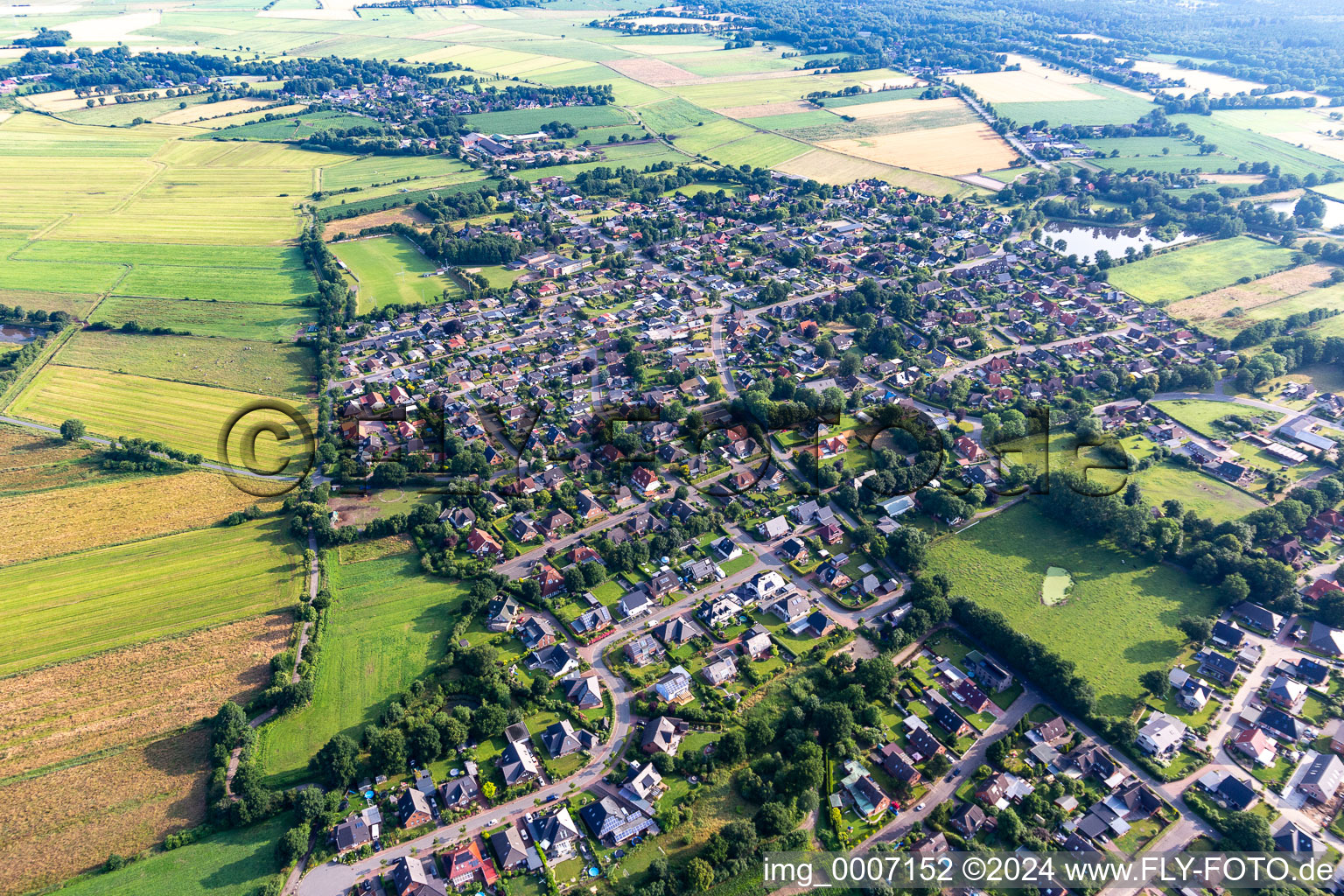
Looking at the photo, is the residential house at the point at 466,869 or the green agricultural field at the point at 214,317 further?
the green agricultural field at the point at 214,317

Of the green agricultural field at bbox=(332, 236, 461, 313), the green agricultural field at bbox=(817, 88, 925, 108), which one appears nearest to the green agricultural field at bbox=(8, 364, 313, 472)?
the green agricultural field at bbox=(332, 236, 461, 313)

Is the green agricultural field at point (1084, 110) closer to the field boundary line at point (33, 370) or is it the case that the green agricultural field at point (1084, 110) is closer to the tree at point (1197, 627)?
the tree at point (1197, 627)

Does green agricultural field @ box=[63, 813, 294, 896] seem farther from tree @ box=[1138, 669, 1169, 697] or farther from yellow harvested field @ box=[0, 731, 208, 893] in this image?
tree @ box=[1138, 669, 1169, 697]

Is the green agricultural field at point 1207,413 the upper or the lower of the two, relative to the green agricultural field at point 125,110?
lower

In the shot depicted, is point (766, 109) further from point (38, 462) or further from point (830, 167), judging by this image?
point (38, 462)

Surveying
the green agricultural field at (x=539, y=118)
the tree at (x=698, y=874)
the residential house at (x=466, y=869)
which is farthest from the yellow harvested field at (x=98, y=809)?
the green agricultural field at (x=539, y=118)

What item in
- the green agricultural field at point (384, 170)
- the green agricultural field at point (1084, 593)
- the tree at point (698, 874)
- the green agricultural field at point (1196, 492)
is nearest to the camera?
the tree at point (698, 874)

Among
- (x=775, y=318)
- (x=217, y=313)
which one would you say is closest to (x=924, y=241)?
(x=775, y=318)
